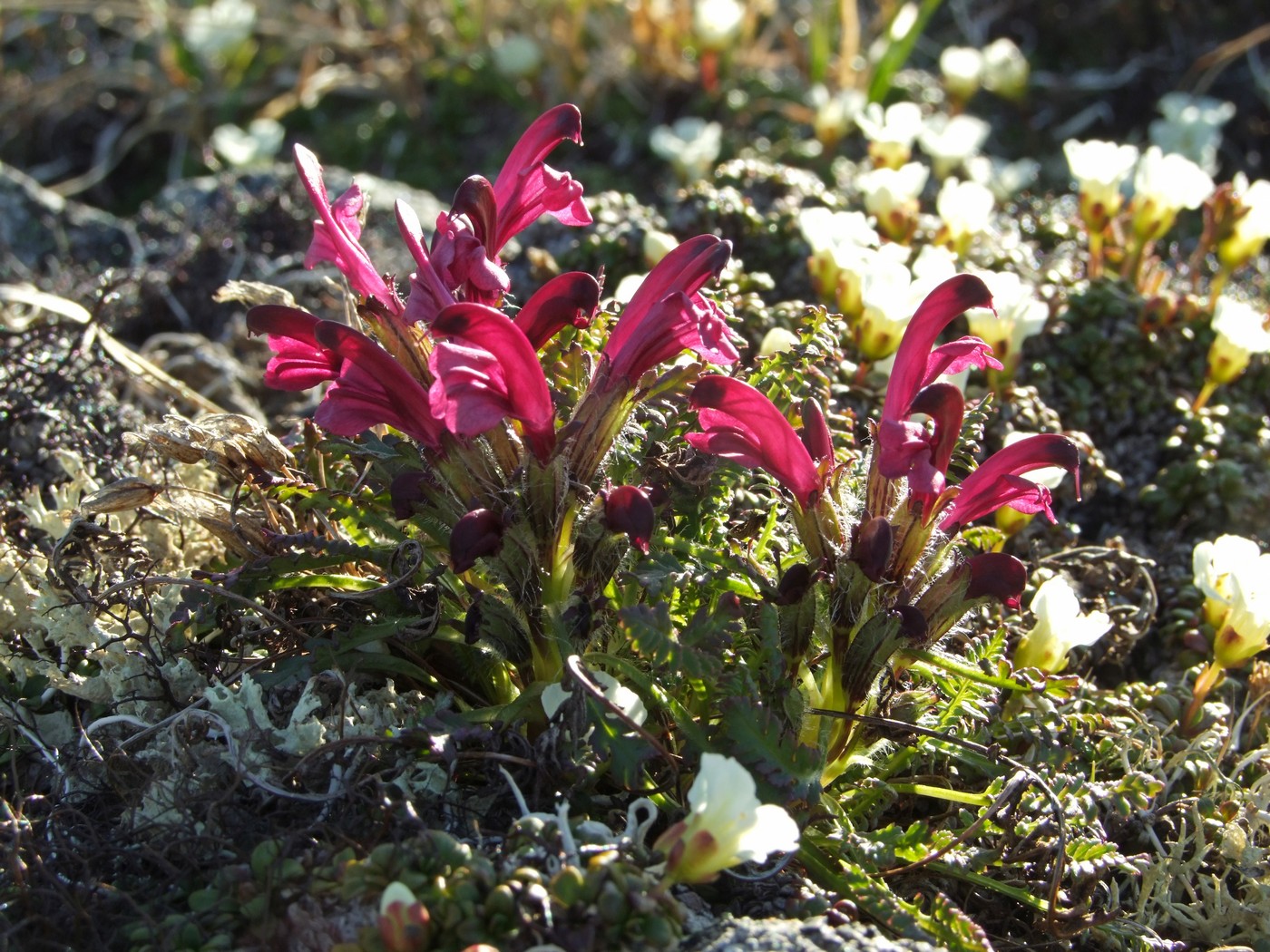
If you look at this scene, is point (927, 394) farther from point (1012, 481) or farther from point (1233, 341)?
point (1233, 341)

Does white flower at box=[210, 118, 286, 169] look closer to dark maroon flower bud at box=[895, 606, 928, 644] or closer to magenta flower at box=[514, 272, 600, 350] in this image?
magenta flower at box=[514, 272, 600, 350]

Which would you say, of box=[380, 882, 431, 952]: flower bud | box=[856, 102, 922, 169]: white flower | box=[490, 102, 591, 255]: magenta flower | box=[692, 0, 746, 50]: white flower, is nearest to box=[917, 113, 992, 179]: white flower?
box=[856, 102, 922, 169]: white flower

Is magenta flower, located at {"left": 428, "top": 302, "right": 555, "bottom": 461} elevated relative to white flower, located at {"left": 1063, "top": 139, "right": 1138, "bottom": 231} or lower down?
lower down

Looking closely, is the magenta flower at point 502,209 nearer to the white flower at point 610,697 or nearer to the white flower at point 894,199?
the white flower at point 610,697

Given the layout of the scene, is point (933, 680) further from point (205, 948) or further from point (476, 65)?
point (476, 65)

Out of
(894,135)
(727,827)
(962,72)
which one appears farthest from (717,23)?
(727,827)

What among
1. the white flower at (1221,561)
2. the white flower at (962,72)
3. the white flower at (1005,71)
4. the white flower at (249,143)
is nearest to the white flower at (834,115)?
the white flower at (962,72)

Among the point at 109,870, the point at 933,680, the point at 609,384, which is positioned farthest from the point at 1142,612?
the point at 109,870
